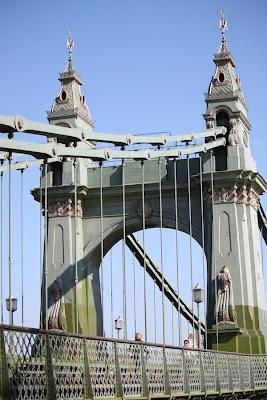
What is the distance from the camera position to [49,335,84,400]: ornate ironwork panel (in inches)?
537

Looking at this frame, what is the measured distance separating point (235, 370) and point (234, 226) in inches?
317

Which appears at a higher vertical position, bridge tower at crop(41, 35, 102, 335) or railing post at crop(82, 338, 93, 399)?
bridge tower at crop(41, 35, 102, 335)

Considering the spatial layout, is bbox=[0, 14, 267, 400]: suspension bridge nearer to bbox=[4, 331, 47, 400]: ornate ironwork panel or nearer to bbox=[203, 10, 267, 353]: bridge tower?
bbox=[203, 10, 267, 353]: bridge tower

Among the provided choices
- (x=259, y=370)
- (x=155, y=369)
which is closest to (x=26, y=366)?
(x=155, y=369)

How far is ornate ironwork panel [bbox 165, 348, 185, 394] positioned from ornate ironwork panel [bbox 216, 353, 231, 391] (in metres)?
3.45

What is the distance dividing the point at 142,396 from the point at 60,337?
3329 millimetres

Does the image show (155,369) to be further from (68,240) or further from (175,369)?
(68,240)

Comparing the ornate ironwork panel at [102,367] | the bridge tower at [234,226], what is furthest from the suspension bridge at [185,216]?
the ornate ironwork panel at [102,367]

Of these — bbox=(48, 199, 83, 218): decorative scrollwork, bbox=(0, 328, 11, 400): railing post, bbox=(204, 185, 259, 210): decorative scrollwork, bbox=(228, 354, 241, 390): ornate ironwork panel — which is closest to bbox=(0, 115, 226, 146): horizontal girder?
bbox=(0, 328, 11, 400): railing post

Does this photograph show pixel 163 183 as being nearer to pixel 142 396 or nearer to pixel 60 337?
pixel 142 396

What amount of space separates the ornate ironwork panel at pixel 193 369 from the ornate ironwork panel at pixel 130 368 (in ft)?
9.79

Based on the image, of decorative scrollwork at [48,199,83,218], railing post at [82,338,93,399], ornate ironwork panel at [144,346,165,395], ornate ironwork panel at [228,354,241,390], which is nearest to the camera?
railing post at [82,338,93,399]

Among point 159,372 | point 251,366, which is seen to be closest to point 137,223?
point 251,366

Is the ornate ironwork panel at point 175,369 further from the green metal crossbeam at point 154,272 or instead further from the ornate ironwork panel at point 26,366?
the green metal crossbeam at point 154,272
